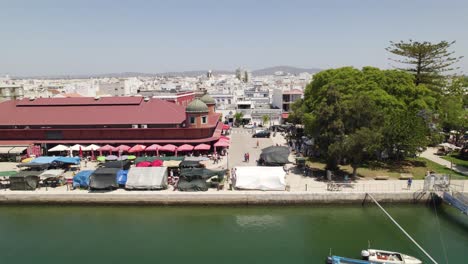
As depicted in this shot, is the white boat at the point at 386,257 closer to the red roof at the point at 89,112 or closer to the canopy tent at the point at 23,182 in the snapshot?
the red roof at the point at 89,112

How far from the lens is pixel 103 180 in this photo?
28453 millimetres

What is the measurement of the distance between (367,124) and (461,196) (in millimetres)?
8478

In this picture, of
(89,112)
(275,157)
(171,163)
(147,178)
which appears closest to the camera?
(147,178)

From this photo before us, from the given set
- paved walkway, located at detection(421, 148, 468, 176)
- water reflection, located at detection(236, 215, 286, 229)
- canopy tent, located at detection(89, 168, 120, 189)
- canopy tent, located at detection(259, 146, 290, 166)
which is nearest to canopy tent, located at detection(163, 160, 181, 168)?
canopy tent, located at detection(89, 168, 120, 189)

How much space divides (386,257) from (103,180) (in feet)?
67.9

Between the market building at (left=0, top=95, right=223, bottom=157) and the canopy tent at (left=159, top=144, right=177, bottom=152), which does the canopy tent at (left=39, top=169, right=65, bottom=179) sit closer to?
the market building at (left=0, top=95, right=223, bottom=157)

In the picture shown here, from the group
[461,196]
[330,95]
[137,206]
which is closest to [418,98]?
[330,95]

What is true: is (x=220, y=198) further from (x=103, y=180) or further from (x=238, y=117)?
(x=238, y=117)

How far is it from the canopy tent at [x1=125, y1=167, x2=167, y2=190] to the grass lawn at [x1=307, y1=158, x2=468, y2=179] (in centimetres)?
1345

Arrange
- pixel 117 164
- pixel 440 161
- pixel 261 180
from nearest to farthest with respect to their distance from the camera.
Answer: pixel 261 180
pixel 117 164
pixel 440 161

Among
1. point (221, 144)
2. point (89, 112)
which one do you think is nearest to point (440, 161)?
point (221, 144)

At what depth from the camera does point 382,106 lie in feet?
123

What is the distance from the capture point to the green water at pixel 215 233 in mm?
20812

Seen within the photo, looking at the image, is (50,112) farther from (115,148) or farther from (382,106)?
(382,106)
